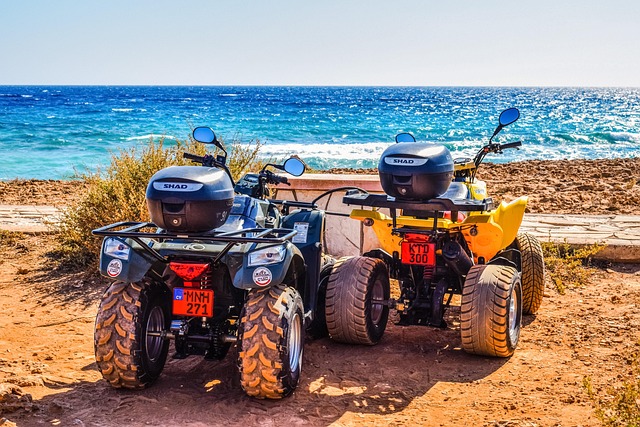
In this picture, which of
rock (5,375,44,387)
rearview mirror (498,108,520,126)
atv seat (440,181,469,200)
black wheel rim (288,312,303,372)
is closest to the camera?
black wheel rim (288,312,303,372)

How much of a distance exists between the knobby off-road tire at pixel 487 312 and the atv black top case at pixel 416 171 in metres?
0.66

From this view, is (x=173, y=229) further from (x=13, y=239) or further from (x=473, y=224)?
(x=13, y=239)

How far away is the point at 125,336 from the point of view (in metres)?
4.71

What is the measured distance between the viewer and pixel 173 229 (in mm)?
4648

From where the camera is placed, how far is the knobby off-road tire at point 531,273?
262 inches

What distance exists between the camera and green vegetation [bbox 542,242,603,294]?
7801mm

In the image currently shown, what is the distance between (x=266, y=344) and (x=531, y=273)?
9.78 ft

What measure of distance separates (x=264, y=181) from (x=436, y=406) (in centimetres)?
198

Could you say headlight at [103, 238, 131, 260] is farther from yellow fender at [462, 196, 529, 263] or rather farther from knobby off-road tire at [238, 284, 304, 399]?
yellow fender at [462, 196, 529, 263]

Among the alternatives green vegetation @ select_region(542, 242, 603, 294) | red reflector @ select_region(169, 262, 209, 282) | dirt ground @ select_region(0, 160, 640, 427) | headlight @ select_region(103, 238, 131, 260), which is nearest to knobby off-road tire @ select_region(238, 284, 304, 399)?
dirt ground @ select_region(0, 160, 640, 427)

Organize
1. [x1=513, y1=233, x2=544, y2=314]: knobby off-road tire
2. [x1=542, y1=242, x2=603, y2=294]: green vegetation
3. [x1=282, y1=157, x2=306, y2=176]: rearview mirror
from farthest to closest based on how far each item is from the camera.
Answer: [x1=542, y1=242, x2=603, y2=294]: green vegetation
[x1=513, y1=233, x2=544, y2=314]: knobby off-road tire
[x1=282, y1=157, x2=306, y2=176]: rearview mirror

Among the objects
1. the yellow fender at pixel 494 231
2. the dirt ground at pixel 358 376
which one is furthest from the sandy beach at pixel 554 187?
the yellow fender at pixel 494 231

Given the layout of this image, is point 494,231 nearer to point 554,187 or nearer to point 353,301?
point 353,301

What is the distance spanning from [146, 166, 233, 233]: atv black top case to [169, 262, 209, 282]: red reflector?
0.21m
